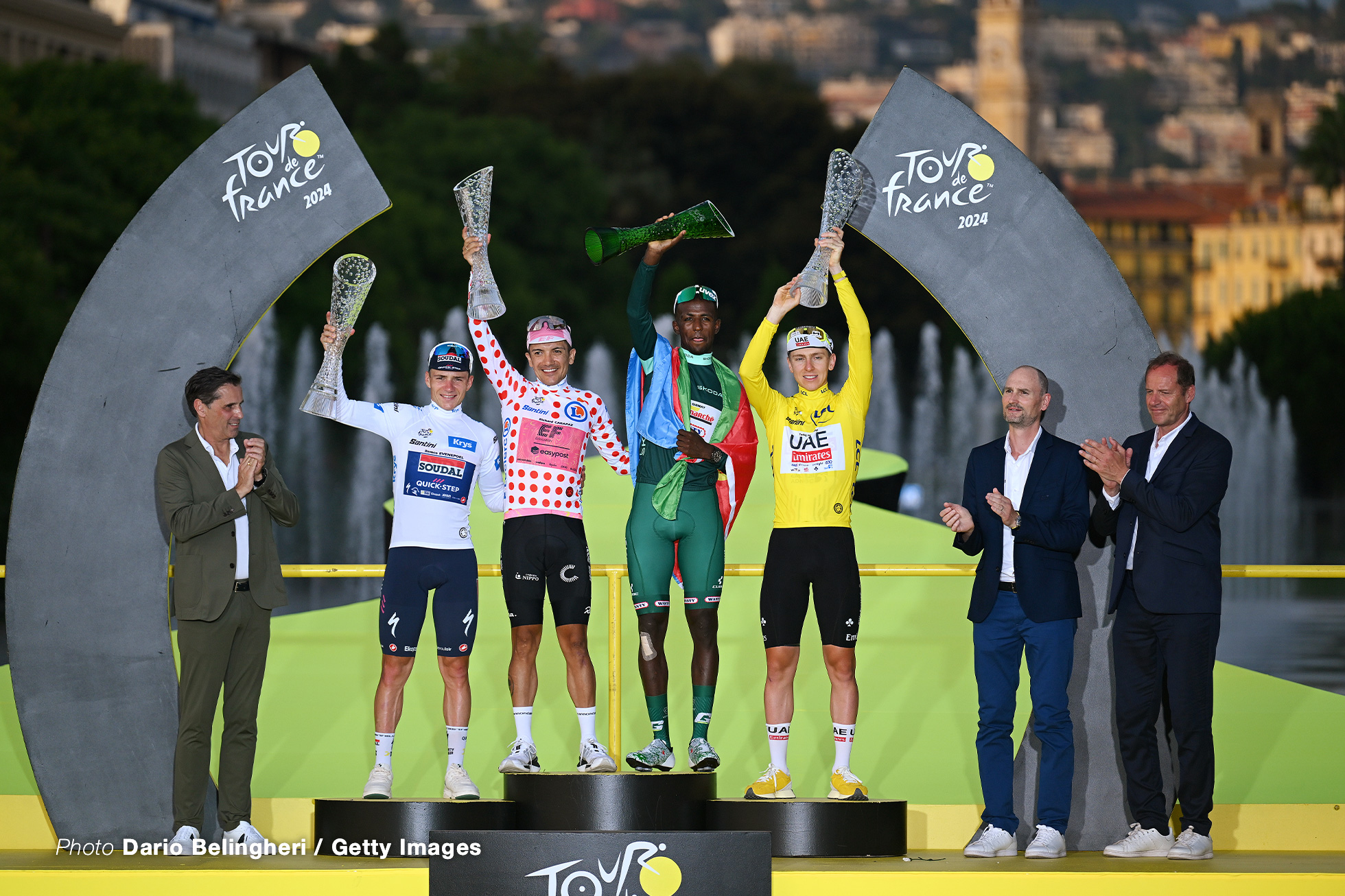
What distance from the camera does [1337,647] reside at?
1634cm

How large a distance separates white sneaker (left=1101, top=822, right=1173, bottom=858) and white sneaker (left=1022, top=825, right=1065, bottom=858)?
0.20 m

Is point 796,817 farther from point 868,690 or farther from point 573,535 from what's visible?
point 868,690

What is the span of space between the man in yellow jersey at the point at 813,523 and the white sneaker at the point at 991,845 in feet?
1.55

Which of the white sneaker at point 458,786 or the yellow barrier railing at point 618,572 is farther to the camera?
the yellow barrier railing at point 618,572

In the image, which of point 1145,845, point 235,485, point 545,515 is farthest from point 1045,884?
point 235,485

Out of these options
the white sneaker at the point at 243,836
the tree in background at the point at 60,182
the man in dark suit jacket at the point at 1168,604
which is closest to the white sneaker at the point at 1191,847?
the man in dark suit jacket at the point at 1168,604

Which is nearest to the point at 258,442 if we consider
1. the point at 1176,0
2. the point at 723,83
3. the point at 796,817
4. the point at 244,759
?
the point at 244,759

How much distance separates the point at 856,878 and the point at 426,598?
201 cm

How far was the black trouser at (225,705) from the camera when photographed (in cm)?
611

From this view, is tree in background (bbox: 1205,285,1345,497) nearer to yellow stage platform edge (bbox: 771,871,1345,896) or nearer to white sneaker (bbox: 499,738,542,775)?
yellow stage platform edge (bbox: 771,871,1345,896)

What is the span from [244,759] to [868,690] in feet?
14.6

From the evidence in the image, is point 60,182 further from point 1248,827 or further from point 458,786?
point 1248,827

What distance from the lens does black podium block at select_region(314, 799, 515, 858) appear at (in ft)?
19.3

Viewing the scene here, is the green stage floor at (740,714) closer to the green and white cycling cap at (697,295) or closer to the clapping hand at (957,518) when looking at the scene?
the clapping hand at (957,518)
